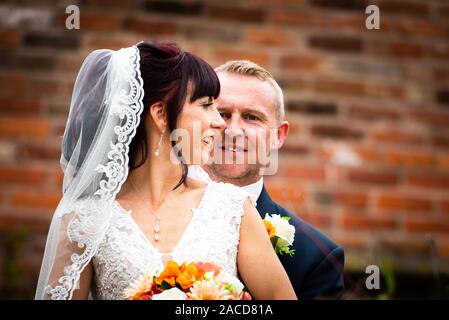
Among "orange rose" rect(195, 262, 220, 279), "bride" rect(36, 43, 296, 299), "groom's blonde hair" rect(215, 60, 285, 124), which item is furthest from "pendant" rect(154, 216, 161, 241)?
"groom's blonde hair" rect(215, 60, 285, 124)

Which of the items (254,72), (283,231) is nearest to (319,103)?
(254,72)

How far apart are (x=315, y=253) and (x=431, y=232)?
1.58 metres

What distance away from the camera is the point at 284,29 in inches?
197

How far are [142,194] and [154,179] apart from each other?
78 mm

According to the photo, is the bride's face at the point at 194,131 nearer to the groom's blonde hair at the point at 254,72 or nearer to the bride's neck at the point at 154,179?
the bride's neck at the point at 154,179

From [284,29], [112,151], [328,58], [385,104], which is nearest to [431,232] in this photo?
[385,104]

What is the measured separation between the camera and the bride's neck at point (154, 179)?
3.00 metres

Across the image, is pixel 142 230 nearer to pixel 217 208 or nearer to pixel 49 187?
pixel 217 208

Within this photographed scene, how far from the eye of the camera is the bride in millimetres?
2883

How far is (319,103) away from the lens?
195 inches

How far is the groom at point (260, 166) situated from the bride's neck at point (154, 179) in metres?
0.78

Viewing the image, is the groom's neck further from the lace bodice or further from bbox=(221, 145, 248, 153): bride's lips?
the lace bodice

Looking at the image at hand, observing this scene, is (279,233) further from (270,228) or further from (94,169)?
(94,169)

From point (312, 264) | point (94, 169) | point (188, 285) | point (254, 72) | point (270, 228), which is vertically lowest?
point (312, 264)
